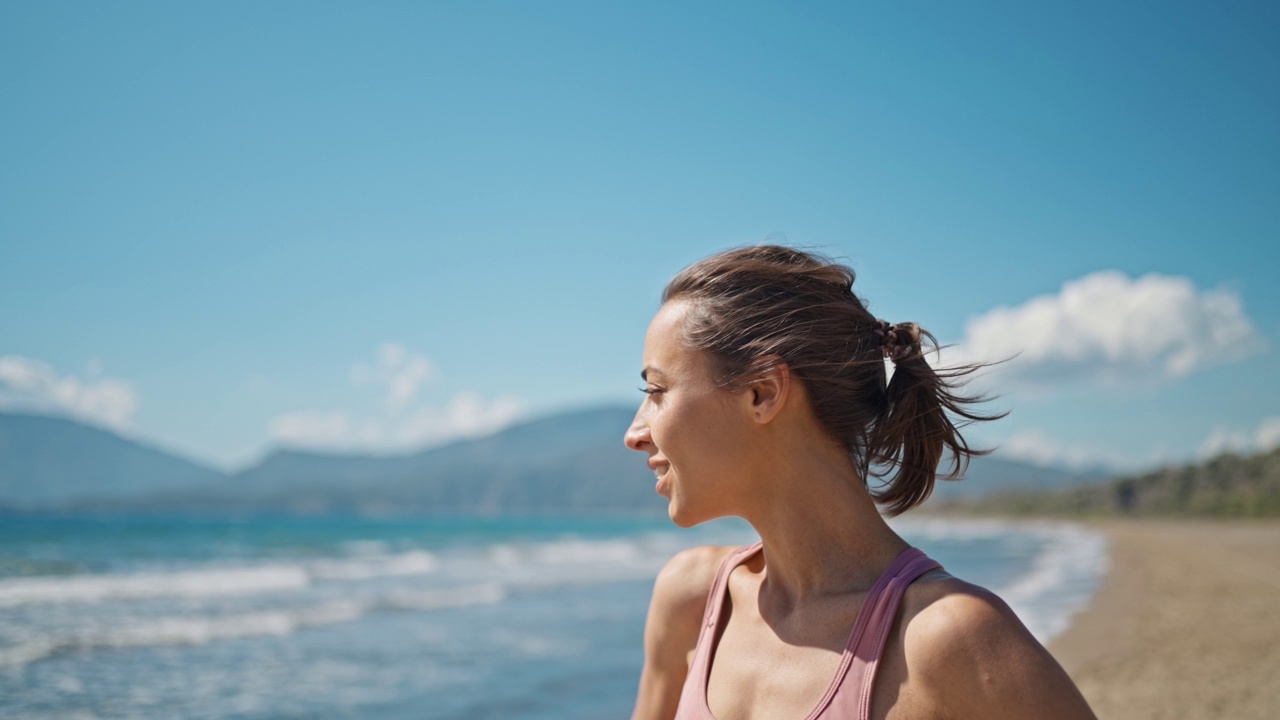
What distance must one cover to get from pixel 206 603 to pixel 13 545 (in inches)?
1107

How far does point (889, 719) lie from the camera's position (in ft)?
3.86

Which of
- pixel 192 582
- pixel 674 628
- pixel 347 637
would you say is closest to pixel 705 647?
pixel 674 628

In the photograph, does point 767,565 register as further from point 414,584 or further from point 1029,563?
point 1029,563

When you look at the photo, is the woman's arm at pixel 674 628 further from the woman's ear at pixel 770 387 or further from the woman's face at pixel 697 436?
the woman's ear at pixel 770 387

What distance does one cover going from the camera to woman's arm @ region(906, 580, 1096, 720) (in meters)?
1.09

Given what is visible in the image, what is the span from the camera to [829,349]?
1.36 m

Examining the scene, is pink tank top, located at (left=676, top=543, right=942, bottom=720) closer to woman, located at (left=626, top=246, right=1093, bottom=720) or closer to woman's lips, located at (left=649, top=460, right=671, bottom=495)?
woman, located at (left=626, top=246, right=1093, bottom=720)

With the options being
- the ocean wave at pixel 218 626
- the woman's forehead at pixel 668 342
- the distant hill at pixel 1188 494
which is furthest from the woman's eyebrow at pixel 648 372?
the distant hill at pixel 1188 494

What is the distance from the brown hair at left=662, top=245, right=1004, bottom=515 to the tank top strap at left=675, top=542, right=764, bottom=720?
0.26 metres

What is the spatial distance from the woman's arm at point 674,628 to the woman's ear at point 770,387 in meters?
0.37

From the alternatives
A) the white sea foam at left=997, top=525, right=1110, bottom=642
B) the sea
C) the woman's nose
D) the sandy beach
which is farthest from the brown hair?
the white sea foam at left=997, top=525, right=1110, bottom=642

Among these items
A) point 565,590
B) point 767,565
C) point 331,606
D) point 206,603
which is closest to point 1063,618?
point 565,590

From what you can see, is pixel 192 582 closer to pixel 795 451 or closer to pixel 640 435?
pixel 640 435

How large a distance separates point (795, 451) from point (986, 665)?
39cm
